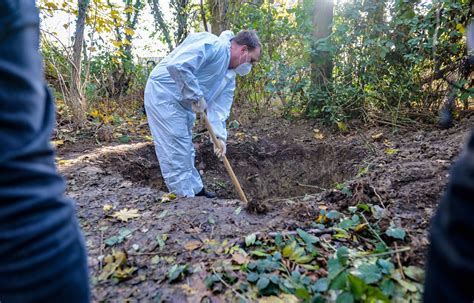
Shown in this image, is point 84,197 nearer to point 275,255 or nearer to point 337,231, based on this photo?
point 275,255

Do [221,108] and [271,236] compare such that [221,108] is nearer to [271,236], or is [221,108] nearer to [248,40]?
[248,40]

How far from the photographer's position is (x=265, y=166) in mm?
4258

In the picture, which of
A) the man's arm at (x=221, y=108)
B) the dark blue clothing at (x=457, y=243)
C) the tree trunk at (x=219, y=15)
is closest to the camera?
the dark blue clothing at (x=457, y=243)

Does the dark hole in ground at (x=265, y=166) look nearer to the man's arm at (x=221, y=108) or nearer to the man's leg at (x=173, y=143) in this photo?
the man's leg at (x=173, y=143)

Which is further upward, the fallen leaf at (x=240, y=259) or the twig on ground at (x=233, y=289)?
the fallen leaf at (x=240, y=259)

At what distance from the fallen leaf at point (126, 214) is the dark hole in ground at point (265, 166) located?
4.88 feet

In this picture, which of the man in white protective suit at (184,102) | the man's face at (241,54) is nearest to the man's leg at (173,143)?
the man in white protective suit at (184,102)

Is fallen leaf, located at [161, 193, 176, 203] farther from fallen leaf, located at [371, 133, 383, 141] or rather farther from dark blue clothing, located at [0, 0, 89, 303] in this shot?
fallen leaf, located at [371, 133, 383, 141]

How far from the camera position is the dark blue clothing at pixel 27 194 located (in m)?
0.51

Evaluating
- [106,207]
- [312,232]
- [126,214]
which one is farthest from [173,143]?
[312,232]

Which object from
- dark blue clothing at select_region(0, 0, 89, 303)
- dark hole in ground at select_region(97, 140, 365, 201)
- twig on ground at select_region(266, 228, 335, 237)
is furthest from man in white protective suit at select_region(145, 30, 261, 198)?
dark blue clothing at select_region(0, 0, 89, 303)

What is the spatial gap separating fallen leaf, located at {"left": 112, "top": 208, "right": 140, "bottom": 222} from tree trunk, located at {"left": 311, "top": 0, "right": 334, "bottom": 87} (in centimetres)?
345

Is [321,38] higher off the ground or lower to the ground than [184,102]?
higher

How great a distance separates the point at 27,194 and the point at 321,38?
15.5 ft
